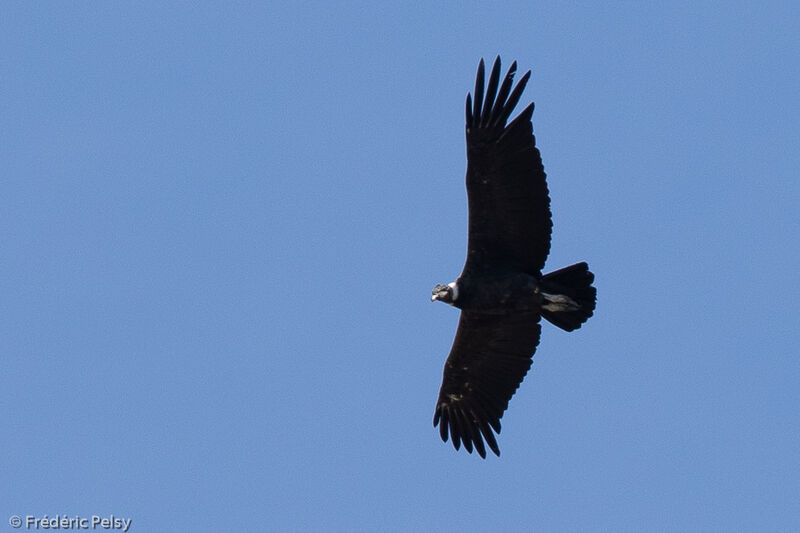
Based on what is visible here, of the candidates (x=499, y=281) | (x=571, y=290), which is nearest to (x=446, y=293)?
(x=499, y=281)

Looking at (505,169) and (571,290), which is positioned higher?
(505,169)

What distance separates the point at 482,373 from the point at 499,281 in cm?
204

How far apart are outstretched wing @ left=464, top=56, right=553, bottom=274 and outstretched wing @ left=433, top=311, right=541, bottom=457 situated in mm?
1553

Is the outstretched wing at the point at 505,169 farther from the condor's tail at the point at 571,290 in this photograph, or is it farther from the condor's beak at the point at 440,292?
the condor's beak at the point at 440,292

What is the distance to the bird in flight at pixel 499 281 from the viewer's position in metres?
16.0

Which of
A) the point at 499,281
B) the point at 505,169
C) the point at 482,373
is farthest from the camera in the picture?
the point at 482,373

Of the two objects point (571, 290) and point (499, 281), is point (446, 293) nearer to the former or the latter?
point (499, 281)

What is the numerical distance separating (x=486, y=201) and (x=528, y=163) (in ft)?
2.55

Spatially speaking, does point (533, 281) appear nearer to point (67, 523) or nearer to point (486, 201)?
point (486, 201)

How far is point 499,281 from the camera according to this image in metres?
16.7

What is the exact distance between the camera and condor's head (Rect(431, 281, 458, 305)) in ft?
55.5

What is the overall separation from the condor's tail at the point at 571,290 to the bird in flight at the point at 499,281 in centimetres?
1

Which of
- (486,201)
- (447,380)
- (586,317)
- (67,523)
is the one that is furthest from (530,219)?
(67,523)

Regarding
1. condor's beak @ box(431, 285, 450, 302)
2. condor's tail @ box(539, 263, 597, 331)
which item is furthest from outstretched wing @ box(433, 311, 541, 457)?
condor's beak @ box(431, 285, 450, 302)
